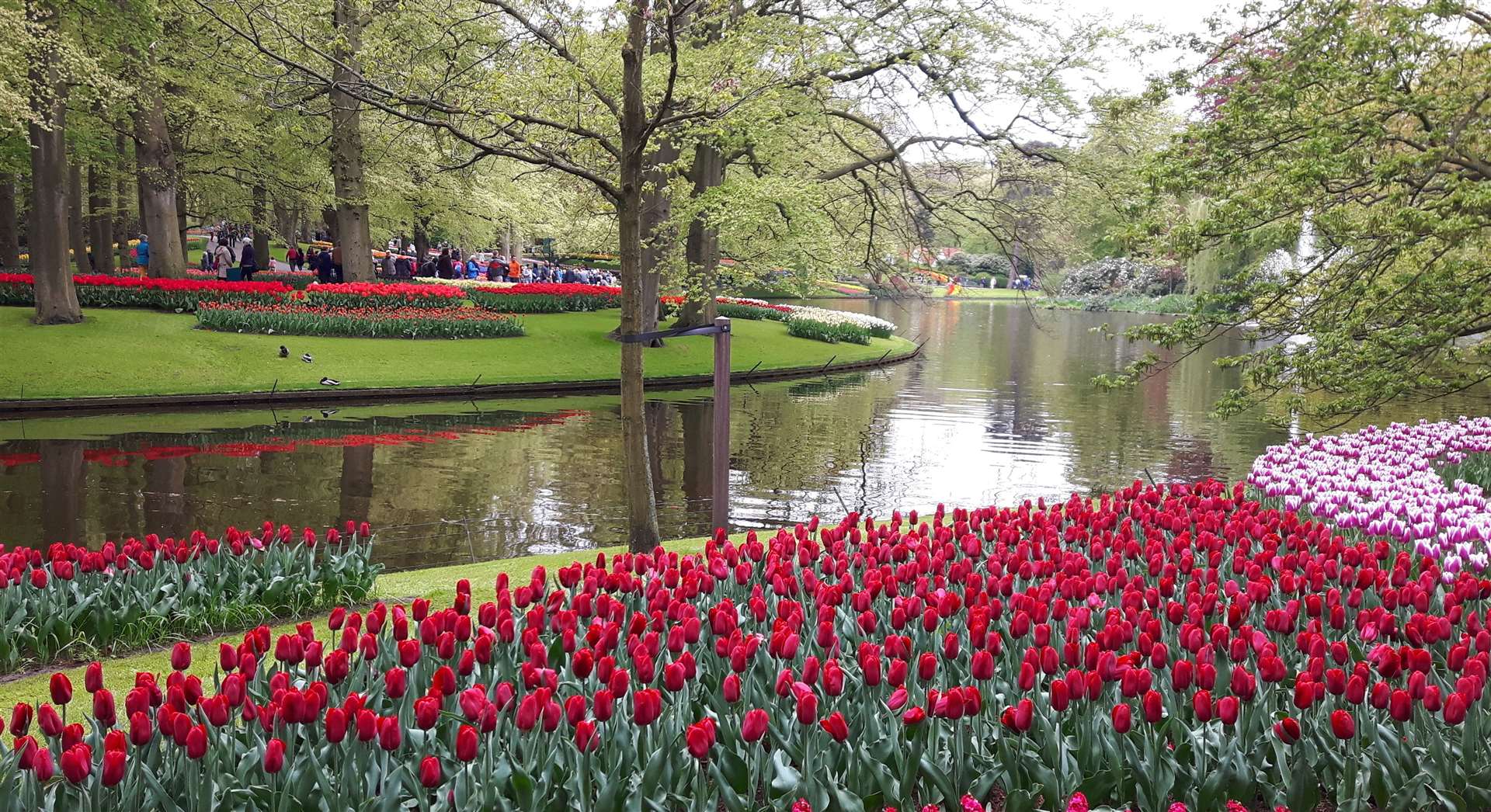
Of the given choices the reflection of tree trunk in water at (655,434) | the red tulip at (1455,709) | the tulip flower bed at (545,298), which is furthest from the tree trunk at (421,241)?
the red tulip at (1455,709)

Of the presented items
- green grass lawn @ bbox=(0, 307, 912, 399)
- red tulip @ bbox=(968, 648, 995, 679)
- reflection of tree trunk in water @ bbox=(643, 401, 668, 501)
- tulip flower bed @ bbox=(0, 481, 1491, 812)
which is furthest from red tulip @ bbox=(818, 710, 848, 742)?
green grass lawn @ bbox=(0, 307, 912, 399)

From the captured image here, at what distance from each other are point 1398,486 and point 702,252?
2258 cm

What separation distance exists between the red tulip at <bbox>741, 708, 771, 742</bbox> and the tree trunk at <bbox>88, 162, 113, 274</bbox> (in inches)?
1346

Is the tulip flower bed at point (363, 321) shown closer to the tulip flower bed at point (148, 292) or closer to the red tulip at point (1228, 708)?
the tulip flower bed at point (148, 292)

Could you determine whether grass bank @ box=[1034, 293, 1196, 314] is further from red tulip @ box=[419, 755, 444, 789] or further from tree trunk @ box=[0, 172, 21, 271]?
red tulip @ box=[419, 755, 444, 789]

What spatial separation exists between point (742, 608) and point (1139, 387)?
2602 cm

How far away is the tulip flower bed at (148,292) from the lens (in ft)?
78.5

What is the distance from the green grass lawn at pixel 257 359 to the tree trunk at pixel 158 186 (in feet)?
10.4

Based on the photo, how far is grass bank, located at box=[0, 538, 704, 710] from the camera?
6.01 m

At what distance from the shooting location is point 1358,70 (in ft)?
34.6

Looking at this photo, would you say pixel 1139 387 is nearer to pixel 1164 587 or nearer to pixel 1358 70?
pixel 1358 70

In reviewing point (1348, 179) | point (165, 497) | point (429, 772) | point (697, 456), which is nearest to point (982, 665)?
point (429, 772)

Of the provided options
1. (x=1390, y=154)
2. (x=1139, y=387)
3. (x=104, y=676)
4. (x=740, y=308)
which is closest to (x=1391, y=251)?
(x=1390, y=154)

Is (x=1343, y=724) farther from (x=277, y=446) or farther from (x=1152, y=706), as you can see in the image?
(x=277, y=446)
